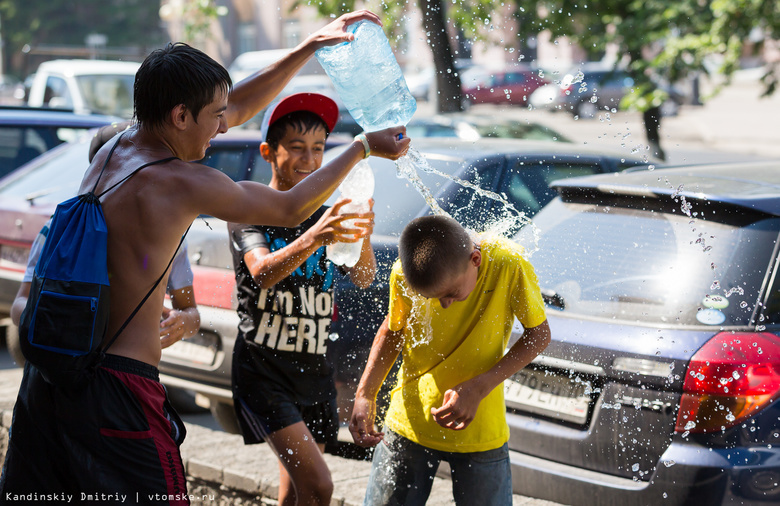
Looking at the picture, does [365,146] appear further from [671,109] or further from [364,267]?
[671,109]

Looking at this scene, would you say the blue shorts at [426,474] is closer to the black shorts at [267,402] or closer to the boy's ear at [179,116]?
the black shorts at [267,402]

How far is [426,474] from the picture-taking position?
112 inches

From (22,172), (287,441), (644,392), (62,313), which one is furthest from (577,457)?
(22,172)

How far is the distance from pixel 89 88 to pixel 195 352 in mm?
9785

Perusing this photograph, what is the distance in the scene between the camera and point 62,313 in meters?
2.23

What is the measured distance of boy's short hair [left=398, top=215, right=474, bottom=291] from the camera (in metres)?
2.55

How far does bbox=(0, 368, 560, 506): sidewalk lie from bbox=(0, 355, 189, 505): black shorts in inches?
70.1

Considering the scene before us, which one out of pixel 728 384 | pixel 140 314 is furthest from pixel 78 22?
pixel 728 384

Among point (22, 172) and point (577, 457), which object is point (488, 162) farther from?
point (22, 172)

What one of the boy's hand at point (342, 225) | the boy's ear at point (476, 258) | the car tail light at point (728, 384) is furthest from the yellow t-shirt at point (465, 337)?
the car tail light at point (728, 384)

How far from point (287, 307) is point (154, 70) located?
1.21 metres

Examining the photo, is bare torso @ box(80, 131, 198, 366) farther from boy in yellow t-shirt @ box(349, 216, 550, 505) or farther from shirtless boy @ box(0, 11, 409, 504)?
boy in yellow t-shirt @ box(349, 216, 550, 505)

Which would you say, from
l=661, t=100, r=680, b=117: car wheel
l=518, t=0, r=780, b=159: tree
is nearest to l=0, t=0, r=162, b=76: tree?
l=661, t=100, r=680, b=117: car wheel

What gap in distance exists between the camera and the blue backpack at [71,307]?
2230 millimetres
